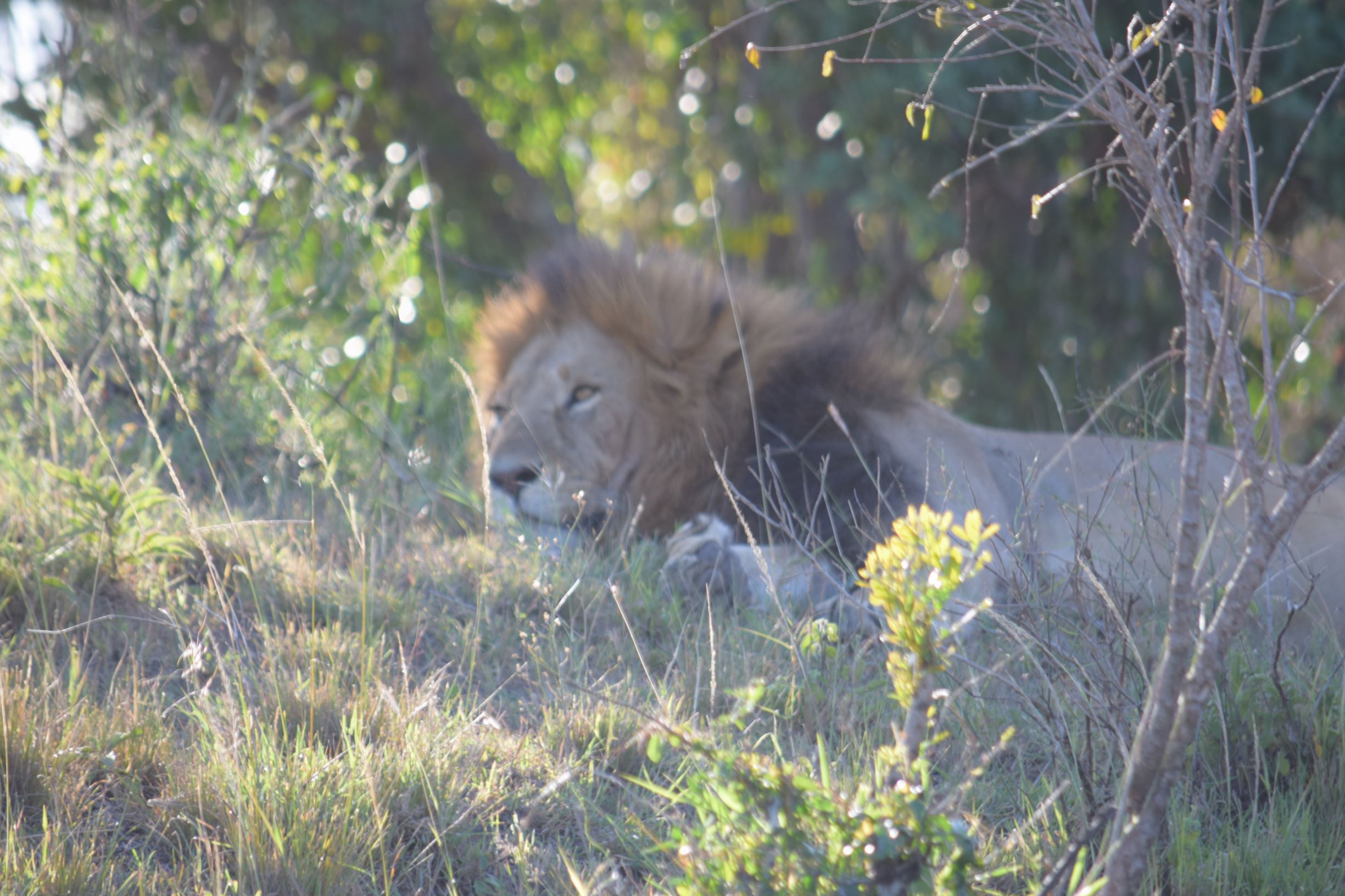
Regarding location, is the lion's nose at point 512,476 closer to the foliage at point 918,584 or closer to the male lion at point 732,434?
the male lion at point 732,434

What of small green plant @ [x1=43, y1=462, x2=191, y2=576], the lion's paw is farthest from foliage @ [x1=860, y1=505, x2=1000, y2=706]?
small green plant @ [x1=43, y1=462, x2=191, y2=576]

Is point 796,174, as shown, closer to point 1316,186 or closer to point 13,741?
point 1316,186

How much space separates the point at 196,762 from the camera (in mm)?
1984

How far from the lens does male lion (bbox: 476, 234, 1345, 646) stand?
327 cm

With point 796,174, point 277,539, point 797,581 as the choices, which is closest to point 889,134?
point 796,174

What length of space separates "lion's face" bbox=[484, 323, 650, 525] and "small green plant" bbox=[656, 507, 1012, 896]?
1.93 metres

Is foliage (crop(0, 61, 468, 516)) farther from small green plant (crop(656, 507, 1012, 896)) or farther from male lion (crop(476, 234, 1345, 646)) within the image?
small green plant (crop(656, 507, 1012, 896))

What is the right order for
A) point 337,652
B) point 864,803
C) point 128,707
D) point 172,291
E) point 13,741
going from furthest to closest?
point 172,291 → point 337,652 → point 128,707 → point 13,741 → point 864,803

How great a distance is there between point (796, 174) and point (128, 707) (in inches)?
189

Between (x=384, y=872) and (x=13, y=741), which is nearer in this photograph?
(x=384, y=872)

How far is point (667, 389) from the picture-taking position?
3.71 m

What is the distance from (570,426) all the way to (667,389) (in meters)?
0.32

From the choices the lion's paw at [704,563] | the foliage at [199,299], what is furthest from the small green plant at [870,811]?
the foliage at [199,299]

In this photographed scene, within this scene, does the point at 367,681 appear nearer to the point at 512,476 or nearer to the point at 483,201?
the point at 512,476
